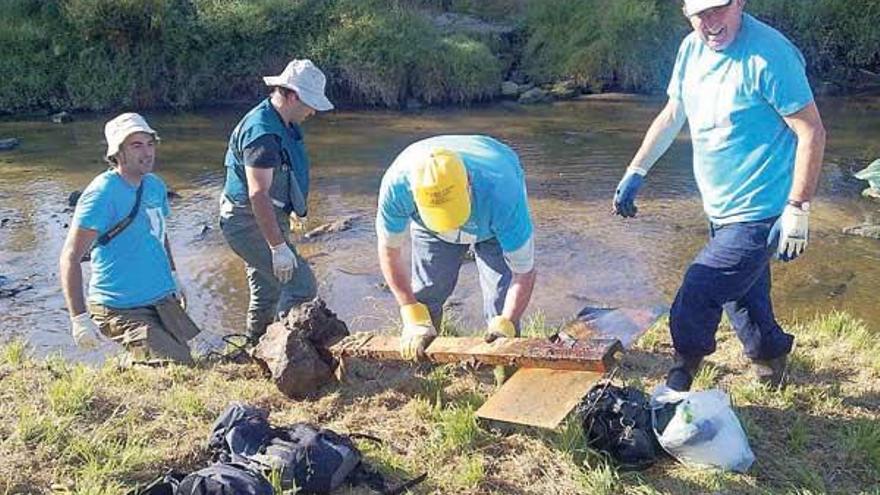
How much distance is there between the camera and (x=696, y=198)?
36.7 ft

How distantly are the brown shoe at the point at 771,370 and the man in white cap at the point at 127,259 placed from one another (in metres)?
3.04

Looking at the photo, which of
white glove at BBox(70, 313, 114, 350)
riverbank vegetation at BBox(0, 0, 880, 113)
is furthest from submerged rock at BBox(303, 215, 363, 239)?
riverbank vegetation at BBox(0, 0, 880, 113)

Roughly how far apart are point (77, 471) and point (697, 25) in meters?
3.11

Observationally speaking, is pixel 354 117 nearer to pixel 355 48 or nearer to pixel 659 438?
pixel 355 48

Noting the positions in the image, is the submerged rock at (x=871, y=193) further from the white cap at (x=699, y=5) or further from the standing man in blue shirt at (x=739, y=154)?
the white cap at (x=699, y=5)

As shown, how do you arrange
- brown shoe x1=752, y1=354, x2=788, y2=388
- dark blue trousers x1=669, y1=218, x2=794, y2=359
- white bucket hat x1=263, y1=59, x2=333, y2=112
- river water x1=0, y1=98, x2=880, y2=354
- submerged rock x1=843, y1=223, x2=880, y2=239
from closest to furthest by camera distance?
dark blue trousers x1=669, y1=218, x2=794, y2=359, brown shoe x1=752, y1=354, x2=788, y2=388, white bucket hat x1=263, y1=59, x2=333, y2=112, river water x1=0, y1=98, x2=880, y2=354, submerged rock x1=843, y1=223, x2=880, y2=239

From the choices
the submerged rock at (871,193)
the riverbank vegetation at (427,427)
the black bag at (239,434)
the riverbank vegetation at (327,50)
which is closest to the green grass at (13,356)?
the riverbank vegetation at (427,427)

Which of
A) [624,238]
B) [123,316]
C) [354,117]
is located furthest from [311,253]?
[354,117]

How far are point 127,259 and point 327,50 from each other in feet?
46.6

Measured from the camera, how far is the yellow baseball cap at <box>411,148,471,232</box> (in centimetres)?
350

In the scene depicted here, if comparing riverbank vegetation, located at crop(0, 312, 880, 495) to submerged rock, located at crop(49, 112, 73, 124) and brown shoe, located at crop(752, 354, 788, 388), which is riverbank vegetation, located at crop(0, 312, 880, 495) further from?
submerged rock, located at crop(49, 112, 73, 124)

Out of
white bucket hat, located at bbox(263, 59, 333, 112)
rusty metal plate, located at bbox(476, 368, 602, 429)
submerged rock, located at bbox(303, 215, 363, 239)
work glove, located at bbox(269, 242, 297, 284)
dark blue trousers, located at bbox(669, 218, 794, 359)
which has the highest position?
white bucket hat, located at bbox(263, 59, 333, 112)

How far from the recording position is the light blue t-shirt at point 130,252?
187 inches

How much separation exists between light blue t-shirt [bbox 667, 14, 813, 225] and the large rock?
6.27 ft
